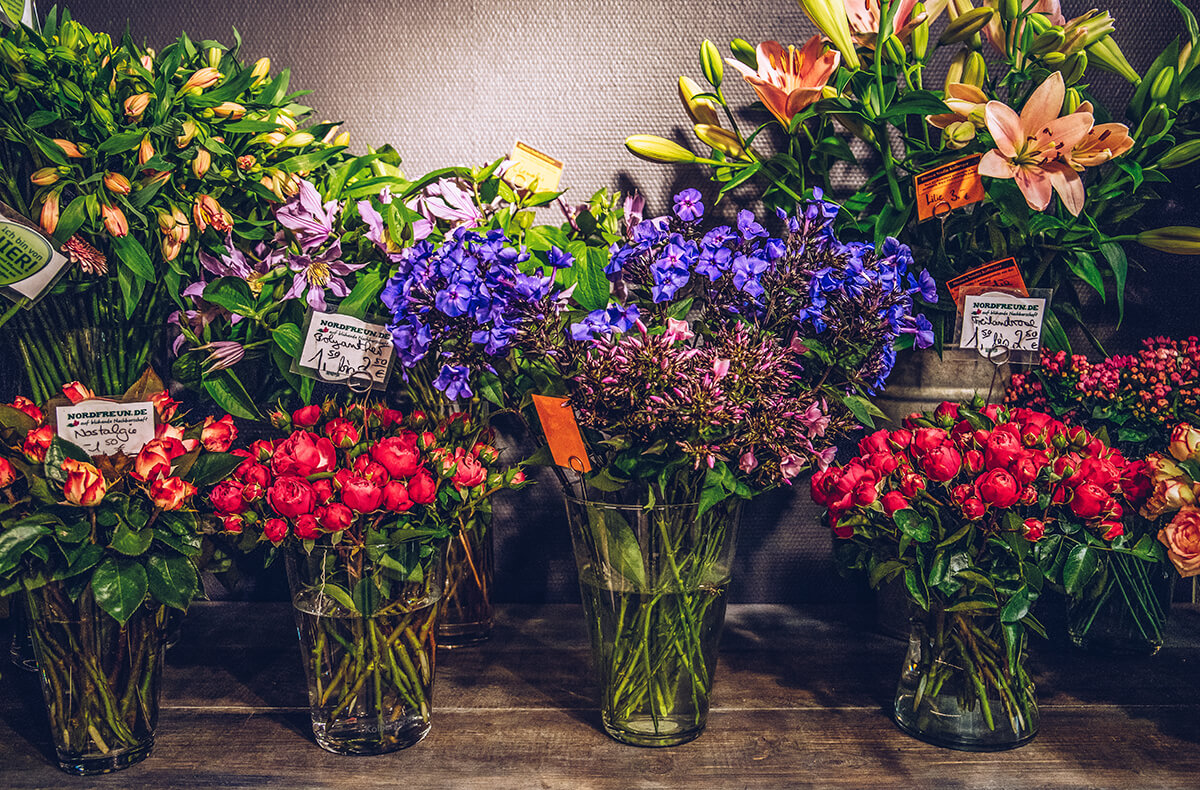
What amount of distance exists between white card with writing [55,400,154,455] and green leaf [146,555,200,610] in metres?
0.12

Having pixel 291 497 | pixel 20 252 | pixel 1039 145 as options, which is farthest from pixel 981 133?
pixel 20 252

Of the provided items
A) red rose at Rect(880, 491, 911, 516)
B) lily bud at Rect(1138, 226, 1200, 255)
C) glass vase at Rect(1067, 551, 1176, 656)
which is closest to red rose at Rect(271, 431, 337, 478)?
red rose at Rect(880, 491, 911, 516)

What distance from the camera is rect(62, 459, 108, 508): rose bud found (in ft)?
2.36

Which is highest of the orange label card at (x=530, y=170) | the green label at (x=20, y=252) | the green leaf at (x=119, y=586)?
the orange label card at (x=530, y=170)

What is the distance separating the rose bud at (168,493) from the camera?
0.75 m

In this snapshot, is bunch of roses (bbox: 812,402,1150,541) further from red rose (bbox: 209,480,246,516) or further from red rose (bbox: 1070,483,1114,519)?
red rose (bbox: 209,480,246,516)

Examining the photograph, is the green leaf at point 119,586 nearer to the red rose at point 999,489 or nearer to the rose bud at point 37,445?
the rose bud at point 37,445

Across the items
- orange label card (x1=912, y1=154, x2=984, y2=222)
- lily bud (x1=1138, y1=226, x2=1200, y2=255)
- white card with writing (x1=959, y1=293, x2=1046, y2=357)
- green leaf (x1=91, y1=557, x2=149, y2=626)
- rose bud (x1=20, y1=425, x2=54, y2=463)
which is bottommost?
green leaf (x1=91, y1=557, x2=149, y2=626)

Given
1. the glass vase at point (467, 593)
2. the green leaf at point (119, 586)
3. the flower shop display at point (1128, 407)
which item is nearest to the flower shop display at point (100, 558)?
the green leaf at point (119, 586)

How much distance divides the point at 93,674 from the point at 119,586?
119 mm

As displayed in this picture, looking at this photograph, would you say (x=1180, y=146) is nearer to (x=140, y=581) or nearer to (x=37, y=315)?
(x=140, y=581)

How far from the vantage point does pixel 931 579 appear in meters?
0.77

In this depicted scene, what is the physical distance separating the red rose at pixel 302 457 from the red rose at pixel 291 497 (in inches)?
0.5

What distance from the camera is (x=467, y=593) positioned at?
1.10 meters
